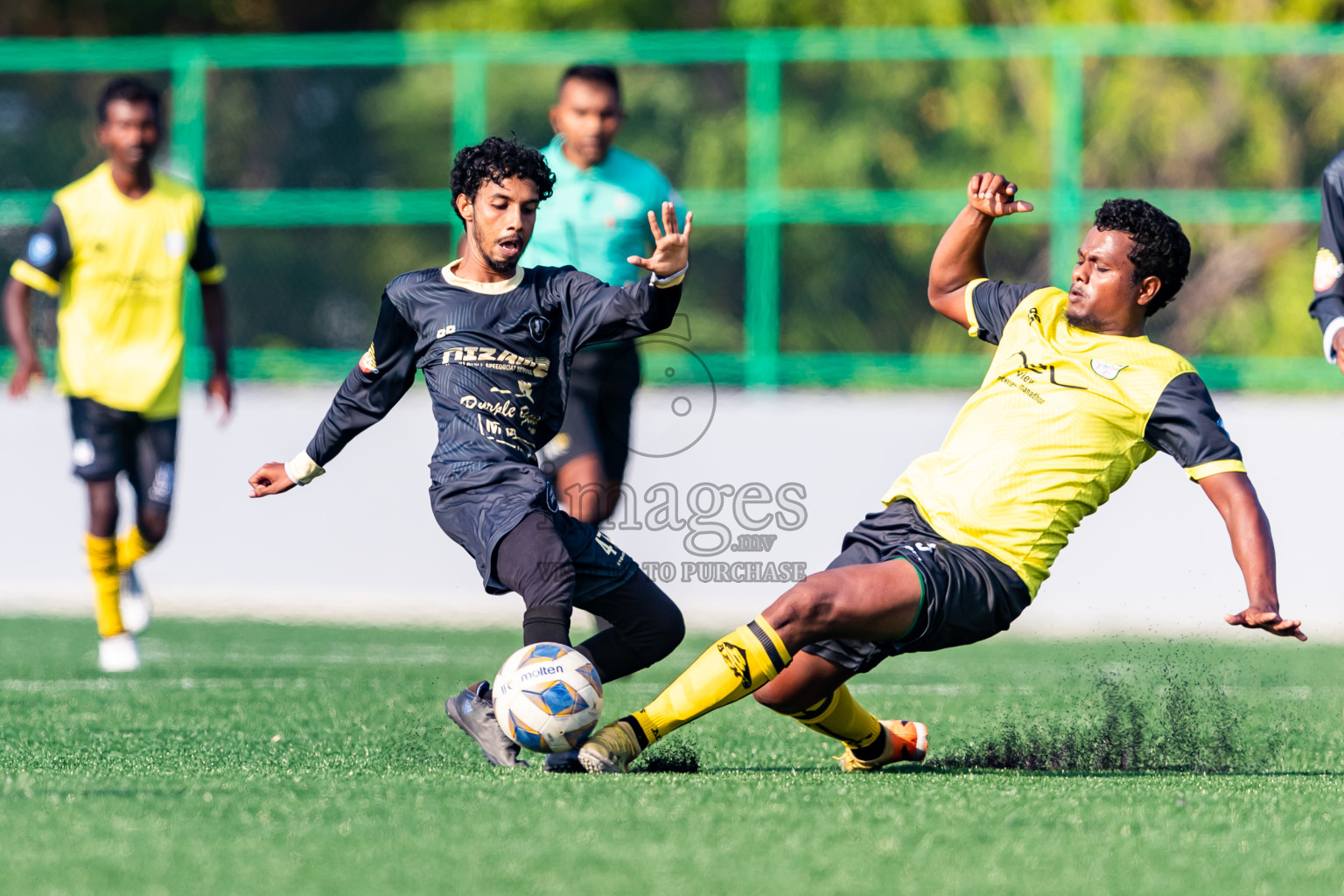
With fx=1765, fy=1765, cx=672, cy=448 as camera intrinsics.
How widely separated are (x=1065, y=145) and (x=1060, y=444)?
6.80 metres

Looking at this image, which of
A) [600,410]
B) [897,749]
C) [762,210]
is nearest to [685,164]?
[762,210]

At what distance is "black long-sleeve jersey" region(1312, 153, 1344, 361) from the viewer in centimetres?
562

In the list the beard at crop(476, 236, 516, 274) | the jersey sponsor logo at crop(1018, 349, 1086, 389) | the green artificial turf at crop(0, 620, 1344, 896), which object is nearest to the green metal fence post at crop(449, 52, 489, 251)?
the green artificial turf at crop(0, 620, 1344, 896)

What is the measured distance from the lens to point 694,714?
14.9ft

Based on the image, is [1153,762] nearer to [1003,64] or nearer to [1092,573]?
[1092,573]

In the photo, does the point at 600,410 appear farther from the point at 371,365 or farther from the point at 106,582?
the point at 106,582

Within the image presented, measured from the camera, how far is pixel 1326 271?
223 inches

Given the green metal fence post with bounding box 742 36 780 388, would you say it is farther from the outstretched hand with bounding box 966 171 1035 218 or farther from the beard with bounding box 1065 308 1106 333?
the beard with bounding box 1065 308 1106 333

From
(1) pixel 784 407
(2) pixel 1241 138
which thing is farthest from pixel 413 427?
(2) pixel 1241 138

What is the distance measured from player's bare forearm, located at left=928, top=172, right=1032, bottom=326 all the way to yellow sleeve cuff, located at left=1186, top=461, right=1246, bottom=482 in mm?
946

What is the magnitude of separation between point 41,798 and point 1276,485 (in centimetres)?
789

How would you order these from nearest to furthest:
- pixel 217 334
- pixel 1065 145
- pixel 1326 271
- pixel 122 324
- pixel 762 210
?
pixel 1326 271, pixel 122 324, pixel 217 334, pixel 1065 145, pixel 762 210

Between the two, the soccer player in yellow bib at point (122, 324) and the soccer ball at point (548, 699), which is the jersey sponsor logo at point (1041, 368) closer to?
the soccer ball at point (548, 699)

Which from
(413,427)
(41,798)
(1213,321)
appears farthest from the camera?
(1213,321)
